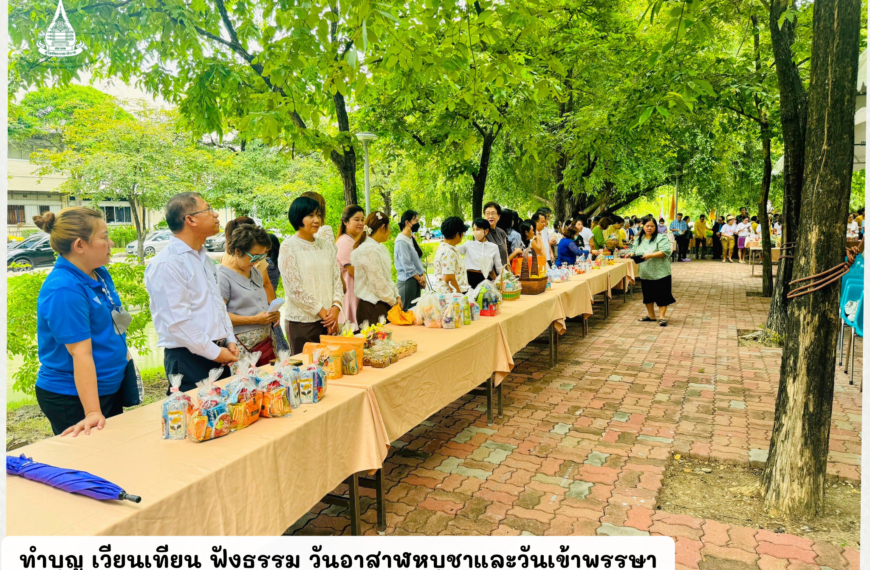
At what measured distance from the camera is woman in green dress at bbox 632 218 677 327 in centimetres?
851

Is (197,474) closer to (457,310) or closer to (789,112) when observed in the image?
(457,310)

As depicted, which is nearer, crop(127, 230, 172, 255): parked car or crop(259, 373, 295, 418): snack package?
crop(259, 373, 295, 418): snack package

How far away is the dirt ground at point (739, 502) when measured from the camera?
2.99 meters

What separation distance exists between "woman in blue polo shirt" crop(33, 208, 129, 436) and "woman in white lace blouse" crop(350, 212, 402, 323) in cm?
246

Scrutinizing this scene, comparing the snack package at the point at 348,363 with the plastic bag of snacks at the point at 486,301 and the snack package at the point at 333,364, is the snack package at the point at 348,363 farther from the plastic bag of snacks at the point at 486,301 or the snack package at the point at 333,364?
the plastic bag of snacks at the point at 486,301

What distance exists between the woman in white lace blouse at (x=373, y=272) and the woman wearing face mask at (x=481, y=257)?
174cm

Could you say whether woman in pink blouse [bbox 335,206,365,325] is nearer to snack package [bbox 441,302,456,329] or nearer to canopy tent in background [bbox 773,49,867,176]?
snack package [bbox 441,302,456,329]

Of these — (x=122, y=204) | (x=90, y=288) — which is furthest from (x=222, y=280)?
(x=122, y=204)

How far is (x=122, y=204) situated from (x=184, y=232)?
17351 mm

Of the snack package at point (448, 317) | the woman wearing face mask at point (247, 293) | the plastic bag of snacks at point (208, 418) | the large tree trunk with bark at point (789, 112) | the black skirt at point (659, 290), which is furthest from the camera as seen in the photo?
the black skirt at point (659, 290)

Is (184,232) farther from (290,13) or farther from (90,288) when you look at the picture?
(290,13)

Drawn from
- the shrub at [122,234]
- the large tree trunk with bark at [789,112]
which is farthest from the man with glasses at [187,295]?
the shrub at [122,234]

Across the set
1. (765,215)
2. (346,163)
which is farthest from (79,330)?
(765,215)

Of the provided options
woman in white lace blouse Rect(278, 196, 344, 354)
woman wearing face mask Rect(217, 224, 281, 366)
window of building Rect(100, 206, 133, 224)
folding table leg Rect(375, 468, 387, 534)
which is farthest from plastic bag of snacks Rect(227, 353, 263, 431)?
window of building Rect(100, 206, 133, 224)
